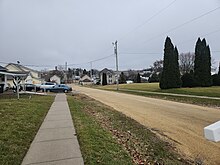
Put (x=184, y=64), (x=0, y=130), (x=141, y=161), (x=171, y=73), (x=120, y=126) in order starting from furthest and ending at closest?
(x=184, y=64) → (x=171, y=73) → (x=120, y=126) → (x=0, y=130) → (x=141, y=161)

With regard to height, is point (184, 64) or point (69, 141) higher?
point (184, 64)

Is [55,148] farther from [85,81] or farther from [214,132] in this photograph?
[85,81]

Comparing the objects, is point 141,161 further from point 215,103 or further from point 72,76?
point 72,76

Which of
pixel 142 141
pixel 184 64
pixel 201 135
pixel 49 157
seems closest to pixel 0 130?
pixel 49 157

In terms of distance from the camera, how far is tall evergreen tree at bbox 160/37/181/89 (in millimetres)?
42572

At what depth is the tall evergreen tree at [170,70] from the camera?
4257cm

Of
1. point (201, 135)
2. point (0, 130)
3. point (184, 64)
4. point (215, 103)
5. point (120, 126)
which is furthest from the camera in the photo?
point (184, 64)

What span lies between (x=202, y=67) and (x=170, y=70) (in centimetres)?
548

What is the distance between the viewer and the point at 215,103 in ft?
75.5

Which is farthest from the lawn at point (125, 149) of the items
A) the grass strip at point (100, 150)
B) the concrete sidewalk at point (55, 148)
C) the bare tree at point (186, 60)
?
the bare tree at point (186, 60)

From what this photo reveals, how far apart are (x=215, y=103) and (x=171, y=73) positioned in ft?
65.4

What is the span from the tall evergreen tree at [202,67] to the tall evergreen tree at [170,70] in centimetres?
359

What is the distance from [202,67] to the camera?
142 feet

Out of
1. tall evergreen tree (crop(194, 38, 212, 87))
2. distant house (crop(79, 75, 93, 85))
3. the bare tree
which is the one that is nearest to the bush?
tall evergreen tree (crop(194, 38, 212, 87))
